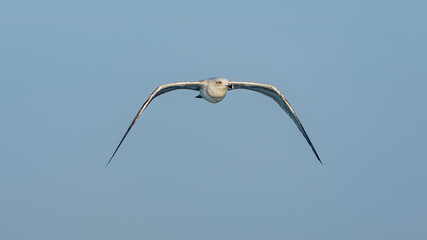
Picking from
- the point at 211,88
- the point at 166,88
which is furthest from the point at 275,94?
the point at 166,88

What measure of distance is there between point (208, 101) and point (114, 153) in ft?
33.6

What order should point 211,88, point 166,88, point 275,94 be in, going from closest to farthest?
1. point 211,88
2. point 166,88
3. point 275,94

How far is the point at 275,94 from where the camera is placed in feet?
268

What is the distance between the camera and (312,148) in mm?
85062

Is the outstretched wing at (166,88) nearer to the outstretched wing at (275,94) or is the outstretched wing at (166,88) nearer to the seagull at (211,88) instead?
the seagull at (211,88)

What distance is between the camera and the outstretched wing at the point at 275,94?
263ft

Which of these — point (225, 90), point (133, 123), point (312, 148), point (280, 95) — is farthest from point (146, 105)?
point (312, 148)

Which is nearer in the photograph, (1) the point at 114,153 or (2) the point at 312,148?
(1) the point at 114,153

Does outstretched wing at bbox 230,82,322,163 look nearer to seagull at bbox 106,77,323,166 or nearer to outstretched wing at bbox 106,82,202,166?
seagull at bbox 106,77,323,166

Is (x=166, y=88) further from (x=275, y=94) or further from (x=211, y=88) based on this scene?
(x=275, y=94)

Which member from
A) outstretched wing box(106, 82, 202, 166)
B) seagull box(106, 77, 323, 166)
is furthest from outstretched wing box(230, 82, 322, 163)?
outstretched wing box(106, 82, 202, 166)

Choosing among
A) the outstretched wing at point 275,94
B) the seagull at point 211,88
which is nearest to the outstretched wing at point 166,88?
the seagull at point 211,88

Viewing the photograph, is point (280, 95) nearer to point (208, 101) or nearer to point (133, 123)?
point (208, 101)

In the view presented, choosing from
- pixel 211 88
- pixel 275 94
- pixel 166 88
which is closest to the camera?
pixel 211 88
